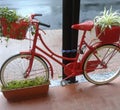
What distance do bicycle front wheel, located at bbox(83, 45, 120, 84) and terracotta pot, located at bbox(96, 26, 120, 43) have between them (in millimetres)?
103

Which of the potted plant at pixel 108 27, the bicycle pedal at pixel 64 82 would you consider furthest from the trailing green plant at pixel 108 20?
the bicycle pedal at pixel 64 82

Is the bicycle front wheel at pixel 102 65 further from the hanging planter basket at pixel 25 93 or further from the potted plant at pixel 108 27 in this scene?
the hanging planter basket at pixel 25 93

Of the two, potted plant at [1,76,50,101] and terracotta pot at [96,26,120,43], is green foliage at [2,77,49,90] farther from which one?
terracotta pot at [96,26,120,43]

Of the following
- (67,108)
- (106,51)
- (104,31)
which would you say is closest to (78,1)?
(104,31)

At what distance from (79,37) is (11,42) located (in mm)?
1060

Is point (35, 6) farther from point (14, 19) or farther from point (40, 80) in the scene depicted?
point (40, 80)

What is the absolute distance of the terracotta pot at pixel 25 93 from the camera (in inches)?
Answer: 101

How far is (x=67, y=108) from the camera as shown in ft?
8.22

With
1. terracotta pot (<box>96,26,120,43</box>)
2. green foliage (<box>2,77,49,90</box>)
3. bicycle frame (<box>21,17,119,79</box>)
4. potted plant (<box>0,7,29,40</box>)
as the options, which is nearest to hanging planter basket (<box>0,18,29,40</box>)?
potted plant (<box>0,7,29,40</box>)

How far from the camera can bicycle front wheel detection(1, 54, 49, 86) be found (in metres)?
2.50

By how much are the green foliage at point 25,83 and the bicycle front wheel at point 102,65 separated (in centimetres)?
48

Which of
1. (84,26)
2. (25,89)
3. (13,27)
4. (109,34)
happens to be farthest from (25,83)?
(109,34)

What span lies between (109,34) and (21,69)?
100cm

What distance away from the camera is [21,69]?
2.70 m
